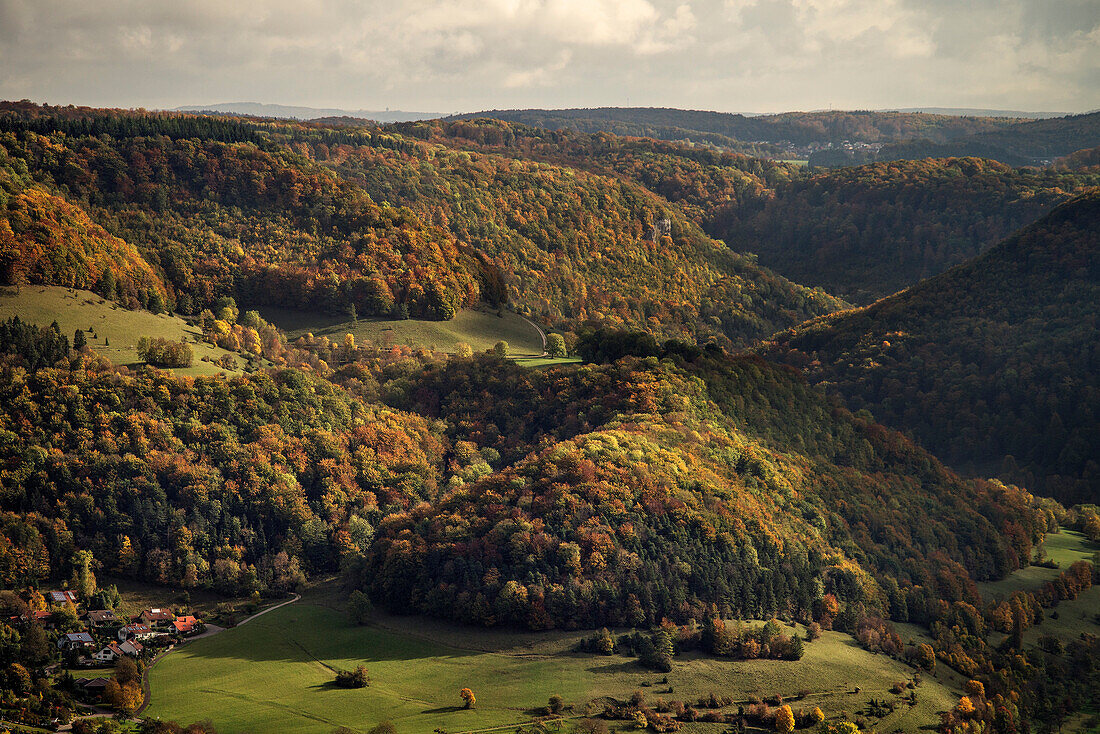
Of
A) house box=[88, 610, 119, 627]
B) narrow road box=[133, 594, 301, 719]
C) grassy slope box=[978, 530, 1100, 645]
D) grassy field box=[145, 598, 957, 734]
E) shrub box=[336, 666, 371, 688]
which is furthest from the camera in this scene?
grassy slope box=[978, 530, 1100, 645]

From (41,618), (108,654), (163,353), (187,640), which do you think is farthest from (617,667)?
(163,353)

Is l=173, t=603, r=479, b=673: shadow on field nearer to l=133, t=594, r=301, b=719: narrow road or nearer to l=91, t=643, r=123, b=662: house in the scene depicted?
l=133, t=594, r=301, b=719: narrow road

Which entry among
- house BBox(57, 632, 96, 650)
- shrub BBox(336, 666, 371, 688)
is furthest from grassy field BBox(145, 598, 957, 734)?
house BBox(57, 632, 96, 650)

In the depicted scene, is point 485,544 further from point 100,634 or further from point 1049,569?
point 1049,569

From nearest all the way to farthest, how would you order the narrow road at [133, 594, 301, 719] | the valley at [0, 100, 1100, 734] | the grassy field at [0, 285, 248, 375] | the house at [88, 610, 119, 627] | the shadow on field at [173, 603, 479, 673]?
the narrow road at [133, 594, 301, 719], the valley at [0, 100, 1100, 734], the shadow on field at [173, 603, 479, 673], the house at [88, 610, 119, 627], the grassy field at [0, 285, 248, 375]

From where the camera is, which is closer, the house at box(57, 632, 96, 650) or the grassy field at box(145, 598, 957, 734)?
the grassy field at box(145, 598, 957, 734)

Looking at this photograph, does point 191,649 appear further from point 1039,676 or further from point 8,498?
point 1039,676

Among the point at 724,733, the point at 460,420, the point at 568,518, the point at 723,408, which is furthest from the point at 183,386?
the point at 724,733
